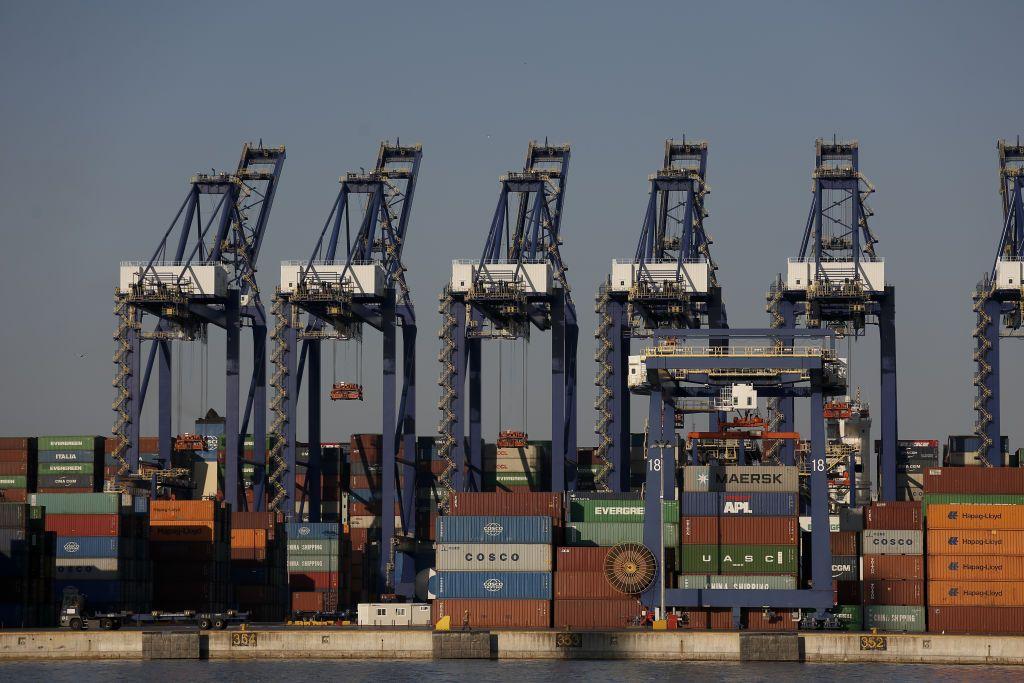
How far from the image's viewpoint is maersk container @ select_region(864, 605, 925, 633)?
95375 mm

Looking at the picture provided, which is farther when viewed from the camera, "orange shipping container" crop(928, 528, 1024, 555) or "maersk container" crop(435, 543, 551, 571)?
"maersk container" crop(435, 543, 551, 571)

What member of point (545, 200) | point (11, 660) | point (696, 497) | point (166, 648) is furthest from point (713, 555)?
point (545, 200)

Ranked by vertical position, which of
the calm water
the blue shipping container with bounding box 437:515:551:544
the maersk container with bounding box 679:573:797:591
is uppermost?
the blue shipping container with bounding box 437:515:551:544

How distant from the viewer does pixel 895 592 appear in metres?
95.7

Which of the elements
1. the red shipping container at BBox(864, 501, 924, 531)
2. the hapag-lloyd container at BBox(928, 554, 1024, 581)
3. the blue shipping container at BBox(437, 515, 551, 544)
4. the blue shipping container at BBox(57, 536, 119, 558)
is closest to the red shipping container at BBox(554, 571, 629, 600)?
the blue shipping container at BBox(437, 515, 551, 544)

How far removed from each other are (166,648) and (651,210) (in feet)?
156

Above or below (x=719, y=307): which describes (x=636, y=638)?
below

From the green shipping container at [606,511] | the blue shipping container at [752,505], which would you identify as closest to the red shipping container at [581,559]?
the green shipping container at [606,511]

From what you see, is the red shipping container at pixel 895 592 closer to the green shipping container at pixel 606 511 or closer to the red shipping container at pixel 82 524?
the green shipping container at pixel 606 511

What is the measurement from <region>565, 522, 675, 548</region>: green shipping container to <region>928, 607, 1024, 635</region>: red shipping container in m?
14.1

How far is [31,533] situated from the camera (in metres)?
103

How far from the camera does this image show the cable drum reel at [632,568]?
92562 millimetres

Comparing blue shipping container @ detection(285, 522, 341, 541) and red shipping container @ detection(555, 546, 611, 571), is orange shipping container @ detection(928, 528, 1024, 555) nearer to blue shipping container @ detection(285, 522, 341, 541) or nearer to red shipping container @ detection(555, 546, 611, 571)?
red shipping container @ detection(555, 546, 611, 571)

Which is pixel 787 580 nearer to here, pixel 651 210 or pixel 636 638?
pixel 636 638
